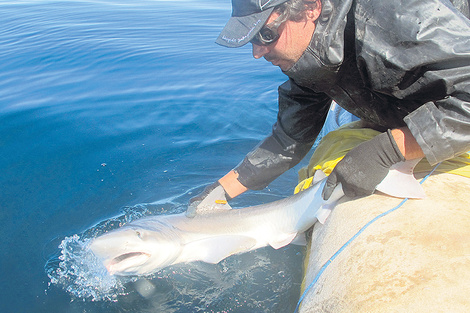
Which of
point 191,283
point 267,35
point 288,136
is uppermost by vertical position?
point 267,35

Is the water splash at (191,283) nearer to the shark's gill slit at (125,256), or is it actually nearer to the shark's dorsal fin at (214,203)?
the shark's gill slit at (125,256)

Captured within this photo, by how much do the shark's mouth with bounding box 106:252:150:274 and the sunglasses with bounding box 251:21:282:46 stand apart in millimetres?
1828

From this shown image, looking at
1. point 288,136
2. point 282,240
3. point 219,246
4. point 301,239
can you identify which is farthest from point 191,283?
point 288,136

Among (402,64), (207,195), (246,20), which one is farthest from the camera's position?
(207,195)

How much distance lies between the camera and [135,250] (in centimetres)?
301

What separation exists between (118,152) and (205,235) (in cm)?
239

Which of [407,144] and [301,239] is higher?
[407,144]

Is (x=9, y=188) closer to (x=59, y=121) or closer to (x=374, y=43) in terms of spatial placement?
(x=59, y=121)

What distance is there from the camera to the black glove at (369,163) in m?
2.30

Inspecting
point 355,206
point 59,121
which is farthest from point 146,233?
point 59,121

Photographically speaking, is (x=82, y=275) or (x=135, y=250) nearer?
(x=135, y=250)

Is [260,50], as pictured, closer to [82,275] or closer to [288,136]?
[288,136]

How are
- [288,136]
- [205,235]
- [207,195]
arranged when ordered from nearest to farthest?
1. [205,235]
2. [288,136]
3. [207,195]

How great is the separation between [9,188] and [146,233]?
210cm
